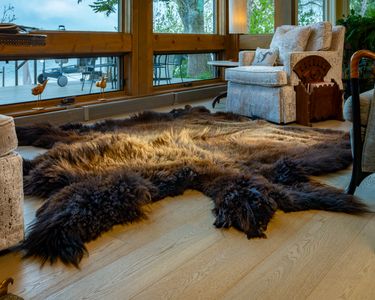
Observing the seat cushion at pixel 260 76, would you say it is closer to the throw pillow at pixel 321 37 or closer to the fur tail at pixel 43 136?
the throw pillow at pixel 321 37

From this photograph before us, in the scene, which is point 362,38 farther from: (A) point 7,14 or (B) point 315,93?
(A) point 7,14

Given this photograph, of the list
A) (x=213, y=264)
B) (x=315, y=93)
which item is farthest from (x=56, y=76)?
(x=213, y=264)

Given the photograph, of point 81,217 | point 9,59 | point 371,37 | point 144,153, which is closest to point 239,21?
point 371,37

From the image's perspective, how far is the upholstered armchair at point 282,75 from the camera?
3939 millimetres

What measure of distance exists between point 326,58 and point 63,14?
8.70 ft

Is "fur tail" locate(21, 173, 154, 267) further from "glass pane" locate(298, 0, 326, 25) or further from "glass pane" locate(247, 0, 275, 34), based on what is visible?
"glass pane" locate(298, 0, 326, 25)

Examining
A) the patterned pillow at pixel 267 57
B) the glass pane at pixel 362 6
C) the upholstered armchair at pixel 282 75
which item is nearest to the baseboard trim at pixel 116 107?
the upholstered armchair at pixel 282 75

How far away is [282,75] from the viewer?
3.87 meters

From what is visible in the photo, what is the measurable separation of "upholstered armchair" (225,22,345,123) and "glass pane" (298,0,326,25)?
253cm

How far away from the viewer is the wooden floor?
4.25ft

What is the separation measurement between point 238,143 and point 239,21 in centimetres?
309

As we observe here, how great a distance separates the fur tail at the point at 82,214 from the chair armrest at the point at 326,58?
7.71 feet

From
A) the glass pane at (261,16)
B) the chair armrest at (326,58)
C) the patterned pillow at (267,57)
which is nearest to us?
the chair armrest at (326,58)

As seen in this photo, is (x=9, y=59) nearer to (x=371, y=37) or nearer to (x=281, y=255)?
(x=281, y=255)
